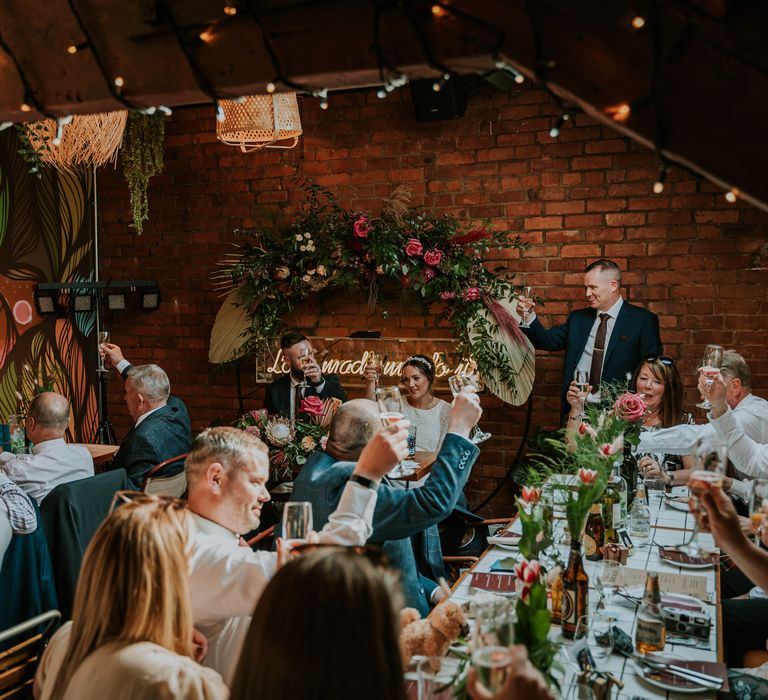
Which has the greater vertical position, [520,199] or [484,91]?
[484,91]

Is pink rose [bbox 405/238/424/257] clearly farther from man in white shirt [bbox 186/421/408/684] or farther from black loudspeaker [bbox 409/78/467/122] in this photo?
man in white shirt [bbox 186/421/408/684]

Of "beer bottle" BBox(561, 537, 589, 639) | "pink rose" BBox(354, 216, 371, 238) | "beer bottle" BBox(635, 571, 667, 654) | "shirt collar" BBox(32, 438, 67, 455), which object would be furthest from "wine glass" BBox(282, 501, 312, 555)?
"pink rose" BBox(354, 216, 371, 238)

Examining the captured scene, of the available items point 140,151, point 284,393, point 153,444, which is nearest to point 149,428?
point 153,444

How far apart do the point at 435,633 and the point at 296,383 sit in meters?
3.76

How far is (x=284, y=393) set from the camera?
18.5ft

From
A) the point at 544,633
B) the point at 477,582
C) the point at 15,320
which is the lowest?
the point at 477,582

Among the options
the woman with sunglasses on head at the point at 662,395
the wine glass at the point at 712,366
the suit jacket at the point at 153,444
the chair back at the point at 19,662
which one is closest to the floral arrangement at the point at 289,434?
the suit jacket at the point at 153,444

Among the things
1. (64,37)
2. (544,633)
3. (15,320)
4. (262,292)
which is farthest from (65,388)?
(544,633)

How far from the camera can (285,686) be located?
1.12 metres

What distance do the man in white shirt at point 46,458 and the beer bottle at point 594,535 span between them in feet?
8.56

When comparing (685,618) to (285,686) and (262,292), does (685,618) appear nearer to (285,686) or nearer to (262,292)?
(285,686)

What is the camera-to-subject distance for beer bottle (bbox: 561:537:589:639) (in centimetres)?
224

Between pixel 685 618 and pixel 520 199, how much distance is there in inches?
154

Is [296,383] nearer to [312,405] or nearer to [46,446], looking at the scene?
[312,405]
